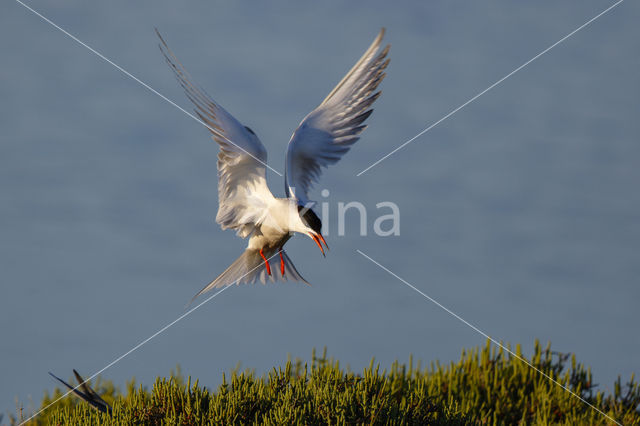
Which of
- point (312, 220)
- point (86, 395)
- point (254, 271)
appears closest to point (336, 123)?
point (312, 220)

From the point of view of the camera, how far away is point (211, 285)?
28.3 ft

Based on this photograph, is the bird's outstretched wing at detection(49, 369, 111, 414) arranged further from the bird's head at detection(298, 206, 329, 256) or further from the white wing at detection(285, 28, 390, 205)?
the white wing at detection(285, 28, 390, 205)

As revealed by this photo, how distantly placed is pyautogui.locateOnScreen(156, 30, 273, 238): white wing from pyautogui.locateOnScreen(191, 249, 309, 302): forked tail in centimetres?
51

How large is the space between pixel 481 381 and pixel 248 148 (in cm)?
601

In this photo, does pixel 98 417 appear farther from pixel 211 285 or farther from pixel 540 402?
pixel 540 402

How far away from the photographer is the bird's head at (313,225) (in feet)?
23.5

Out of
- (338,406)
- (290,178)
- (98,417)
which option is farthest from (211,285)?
(338,406)

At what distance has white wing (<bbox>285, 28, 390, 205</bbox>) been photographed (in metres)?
8.30

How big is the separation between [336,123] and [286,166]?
898 millimetres

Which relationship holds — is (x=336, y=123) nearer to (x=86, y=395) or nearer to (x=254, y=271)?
(x=254, y=271)

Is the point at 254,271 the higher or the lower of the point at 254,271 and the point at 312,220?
the higher

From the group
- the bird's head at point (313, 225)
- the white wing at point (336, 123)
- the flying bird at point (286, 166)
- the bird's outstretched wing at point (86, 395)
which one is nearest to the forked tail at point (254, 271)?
the flying bird at point (286, 166)

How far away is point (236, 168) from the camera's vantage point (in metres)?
7.94

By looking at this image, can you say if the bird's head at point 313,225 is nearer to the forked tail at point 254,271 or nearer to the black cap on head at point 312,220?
the black cap on head at point 312,220
